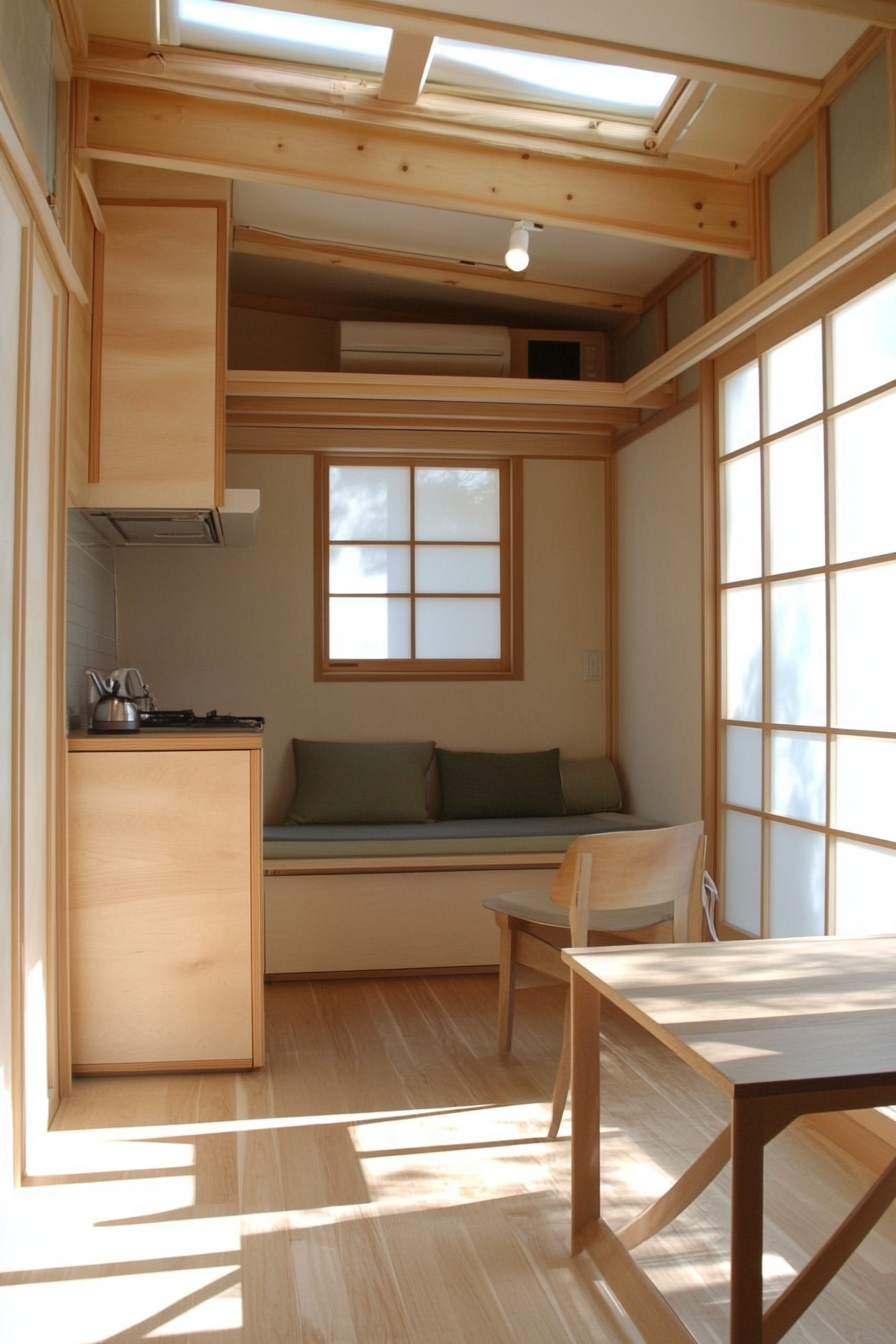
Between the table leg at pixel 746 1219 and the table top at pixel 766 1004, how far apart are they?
75mm

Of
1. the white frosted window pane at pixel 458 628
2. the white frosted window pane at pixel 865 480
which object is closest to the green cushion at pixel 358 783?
the white frosted window pane at pixel 458 628

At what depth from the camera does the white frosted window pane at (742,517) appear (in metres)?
3.90

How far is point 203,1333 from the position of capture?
1992 mm

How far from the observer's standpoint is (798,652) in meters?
3.55

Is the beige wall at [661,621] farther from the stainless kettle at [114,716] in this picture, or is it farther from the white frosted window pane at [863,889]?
the stainless kettle at [114,716]

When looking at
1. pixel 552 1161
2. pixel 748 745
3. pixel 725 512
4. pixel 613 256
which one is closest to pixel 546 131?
pixel 613 256

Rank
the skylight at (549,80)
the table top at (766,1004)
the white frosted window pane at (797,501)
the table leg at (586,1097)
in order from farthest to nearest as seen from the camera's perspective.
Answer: the white frosted window pane at (797,501) → the skylight at (549,80) → the table leg at (586,1097) → the table top at (766,1004)

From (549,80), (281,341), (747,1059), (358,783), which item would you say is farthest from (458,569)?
(747,1059)

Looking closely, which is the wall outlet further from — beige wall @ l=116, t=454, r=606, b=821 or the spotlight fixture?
the spotlight fixture

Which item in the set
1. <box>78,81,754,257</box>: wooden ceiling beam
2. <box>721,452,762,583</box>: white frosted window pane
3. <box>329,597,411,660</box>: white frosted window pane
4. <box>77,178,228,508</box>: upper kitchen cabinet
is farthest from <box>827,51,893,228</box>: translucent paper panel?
<box>329,597,411,660</box>: white frosted window pane

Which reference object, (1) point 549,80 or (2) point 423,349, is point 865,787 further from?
(2) point 423,349

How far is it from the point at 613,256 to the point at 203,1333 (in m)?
3.99

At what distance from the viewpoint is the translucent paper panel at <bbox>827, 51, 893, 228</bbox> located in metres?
2.96

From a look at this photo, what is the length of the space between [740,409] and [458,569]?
5.91 ft
